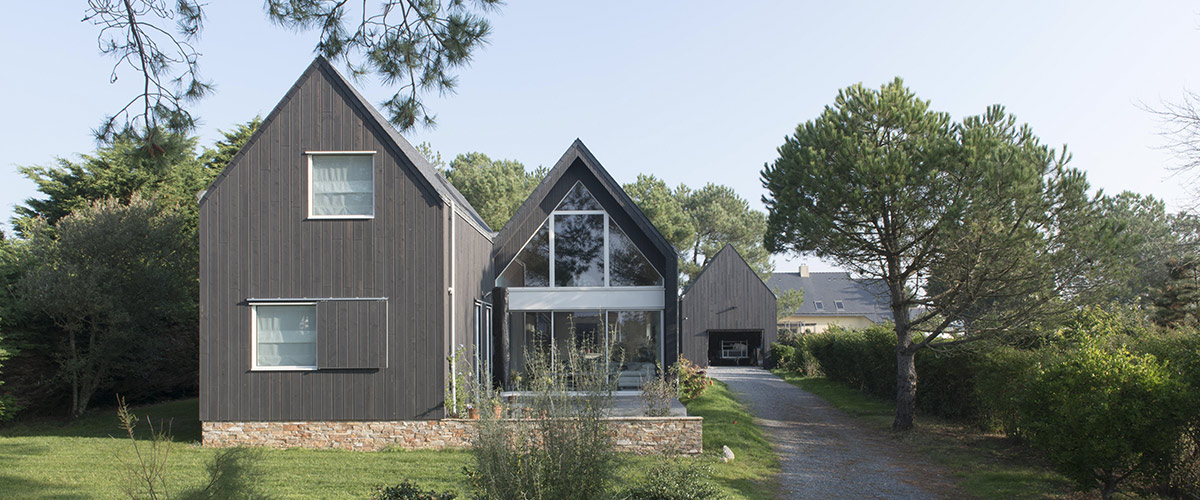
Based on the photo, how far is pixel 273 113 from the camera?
12281 mm

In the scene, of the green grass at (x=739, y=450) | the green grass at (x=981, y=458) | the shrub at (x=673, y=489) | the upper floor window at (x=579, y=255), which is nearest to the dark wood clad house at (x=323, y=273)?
the upper floor window at (x=579, y=255)

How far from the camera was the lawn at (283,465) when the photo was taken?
8.53 meters

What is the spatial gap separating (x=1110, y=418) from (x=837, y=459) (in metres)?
4.51

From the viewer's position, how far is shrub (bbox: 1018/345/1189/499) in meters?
7.75

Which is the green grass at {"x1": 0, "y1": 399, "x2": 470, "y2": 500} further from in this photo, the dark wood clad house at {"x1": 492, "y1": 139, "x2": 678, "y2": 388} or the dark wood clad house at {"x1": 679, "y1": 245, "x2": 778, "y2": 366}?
the dark wood clad house at {"x1": 679, "y1": 245, "x2": 778, "y2": 366}

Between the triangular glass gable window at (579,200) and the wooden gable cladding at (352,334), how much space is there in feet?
18.6

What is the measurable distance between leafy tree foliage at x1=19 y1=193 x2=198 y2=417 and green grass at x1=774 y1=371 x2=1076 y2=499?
15.6 meters

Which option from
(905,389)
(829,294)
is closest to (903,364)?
(905,389)

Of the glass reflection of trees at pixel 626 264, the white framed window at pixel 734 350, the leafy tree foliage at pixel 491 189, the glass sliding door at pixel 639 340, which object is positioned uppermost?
the leafy tree foliage at pixel 491 189

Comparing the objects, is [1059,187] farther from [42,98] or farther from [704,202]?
[704,202]

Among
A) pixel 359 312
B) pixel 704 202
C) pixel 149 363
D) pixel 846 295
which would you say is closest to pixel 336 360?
pixel 359 312

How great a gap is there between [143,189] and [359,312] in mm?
12109

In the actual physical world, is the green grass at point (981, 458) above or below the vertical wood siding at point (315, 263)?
below

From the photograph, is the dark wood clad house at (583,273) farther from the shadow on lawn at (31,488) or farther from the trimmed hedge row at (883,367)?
the shadow on lawn at (31,488)
